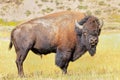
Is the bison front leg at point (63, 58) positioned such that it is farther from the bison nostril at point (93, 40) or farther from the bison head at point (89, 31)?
the bison nostril at point (93, 40)

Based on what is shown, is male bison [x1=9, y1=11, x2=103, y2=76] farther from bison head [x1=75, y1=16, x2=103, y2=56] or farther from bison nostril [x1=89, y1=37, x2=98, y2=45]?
bison nostril [x1=89, y1=37, x2=98, y2=45]

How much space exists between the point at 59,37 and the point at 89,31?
1157mm

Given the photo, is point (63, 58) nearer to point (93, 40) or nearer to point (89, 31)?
point (89, 31)

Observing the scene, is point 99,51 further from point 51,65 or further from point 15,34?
point 15,34

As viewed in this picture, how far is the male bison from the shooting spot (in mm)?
13773

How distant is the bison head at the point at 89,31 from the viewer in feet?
42.9

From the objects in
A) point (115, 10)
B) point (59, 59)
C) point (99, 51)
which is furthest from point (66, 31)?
point (115, 10)

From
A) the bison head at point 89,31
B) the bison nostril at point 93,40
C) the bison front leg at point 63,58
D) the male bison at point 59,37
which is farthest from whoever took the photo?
the bison front leg at point 63,58

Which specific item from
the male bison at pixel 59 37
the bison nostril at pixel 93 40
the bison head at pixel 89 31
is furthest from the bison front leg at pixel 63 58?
the bison nostril at pixel 93 40

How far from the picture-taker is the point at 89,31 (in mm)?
13266

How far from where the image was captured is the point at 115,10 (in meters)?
74.6

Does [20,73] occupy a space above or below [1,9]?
above

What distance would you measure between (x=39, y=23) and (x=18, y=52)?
3.91 feet

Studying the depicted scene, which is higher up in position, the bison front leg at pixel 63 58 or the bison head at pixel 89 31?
the bison head at pixel 89 31
